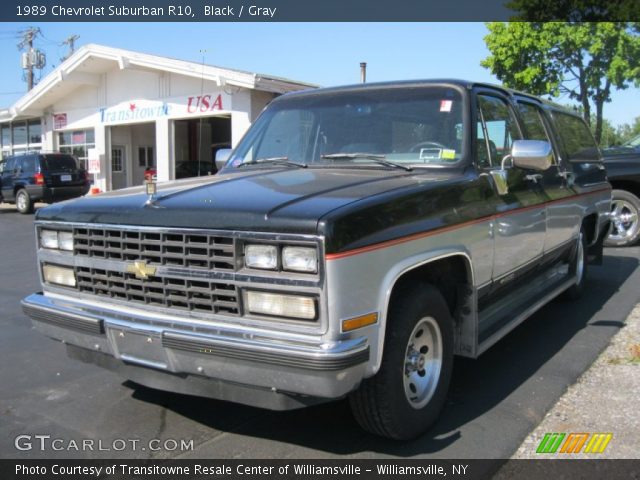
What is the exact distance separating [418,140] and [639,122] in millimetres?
84044

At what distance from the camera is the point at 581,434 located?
324cm

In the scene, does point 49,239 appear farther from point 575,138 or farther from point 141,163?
point 141,163

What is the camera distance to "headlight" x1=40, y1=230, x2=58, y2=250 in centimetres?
343

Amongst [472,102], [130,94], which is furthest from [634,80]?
[472,102]

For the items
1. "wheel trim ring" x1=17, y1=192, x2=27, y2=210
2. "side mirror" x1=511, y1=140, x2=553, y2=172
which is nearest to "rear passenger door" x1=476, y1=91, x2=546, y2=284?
"side mirror" x1=511, y1=140, x2=553, y2=172

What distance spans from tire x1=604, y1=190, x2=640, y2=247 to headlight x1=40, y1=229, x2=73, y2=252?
8.40 metres

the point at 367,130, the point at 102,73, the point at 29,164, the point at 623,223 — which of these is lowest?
the point at 623,223

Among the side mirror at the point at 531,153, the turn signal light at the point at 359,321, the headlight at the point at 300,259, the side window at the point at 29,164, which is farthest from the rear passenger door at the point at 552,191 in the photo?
the side window at the point at 29,164

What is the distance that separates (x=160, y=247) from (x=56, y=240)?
947mm

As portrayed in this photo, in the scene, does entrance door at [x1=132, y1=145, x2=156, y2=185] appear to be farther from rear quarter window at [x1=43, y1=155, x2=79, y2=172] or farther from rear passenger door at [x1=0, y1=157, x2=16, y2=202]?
rear passenger door at [x1=0, y1=157, x2=16, y2=202]

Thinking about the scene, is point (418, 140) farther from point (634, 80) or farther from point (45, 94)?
point (45, 94)

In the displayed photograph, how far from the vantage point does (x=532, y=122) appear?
195 inches

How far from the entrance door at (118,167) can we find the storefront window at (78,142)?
1197mm

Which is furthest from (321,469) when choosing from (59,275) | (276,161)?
(276,161)
